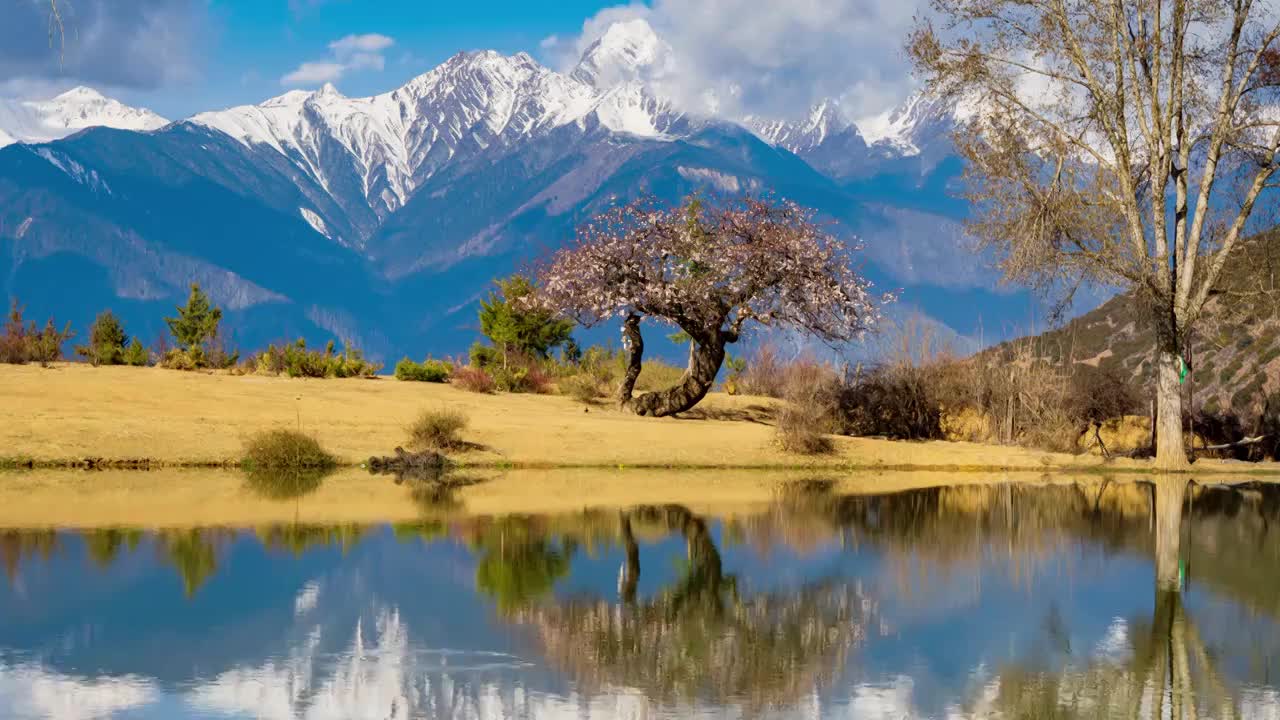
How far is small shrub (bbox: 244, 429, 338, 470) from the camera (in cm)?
2938

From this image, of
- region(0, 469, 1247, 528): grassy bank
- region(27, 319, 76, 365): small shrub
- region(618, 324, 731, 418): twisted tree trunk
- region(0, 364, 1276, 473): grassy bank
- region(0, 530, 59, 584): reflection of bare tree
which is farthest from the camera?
region(27, 319, 76, 365): small shrub

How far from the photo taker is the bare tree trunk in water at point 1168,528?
693 inches

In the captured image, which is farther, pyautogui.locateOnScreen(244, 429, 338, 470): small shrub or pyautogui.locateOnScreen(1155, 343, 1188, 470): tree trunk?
pyautogui.locateOnScreen(1155, 343, 1188, 470): tree trunk

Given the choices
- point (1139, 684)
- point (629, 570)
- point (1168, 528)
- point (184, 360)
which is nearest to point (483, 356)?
point (184, 360)

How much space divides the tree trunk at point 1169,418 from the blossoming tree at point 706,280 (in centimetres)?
782

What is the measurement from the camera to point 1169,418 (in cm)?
3288

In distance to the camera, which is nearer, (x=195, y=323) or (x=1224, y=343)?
(x=195, y=323)

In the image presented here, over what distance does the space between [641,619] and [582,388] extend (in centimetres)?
2596

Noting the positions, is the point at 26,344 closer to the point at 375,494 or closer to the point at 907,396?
the point at 375,494

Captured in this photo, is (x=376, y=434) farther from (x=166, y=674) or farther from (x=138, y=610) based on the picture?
(x=166, y=674)

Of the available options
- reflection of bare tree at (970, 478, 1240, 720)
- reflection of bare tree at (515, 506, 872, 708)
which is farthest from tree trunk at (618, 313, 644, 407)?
reflection of bare tree at (970, 478, 1240, 720)

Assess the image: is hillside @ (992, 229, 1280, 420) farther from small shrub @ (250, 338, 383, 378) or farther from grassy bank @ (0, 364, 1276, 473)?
small shrub @ (250, 338, 383, 378)

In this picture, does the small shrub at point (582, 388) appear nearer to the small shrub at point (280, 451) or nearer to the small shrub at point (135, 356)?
the small shrub at point (280, 451)

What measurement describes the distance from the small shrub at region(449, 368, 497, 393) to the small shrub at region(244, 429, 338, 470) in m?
10.8
